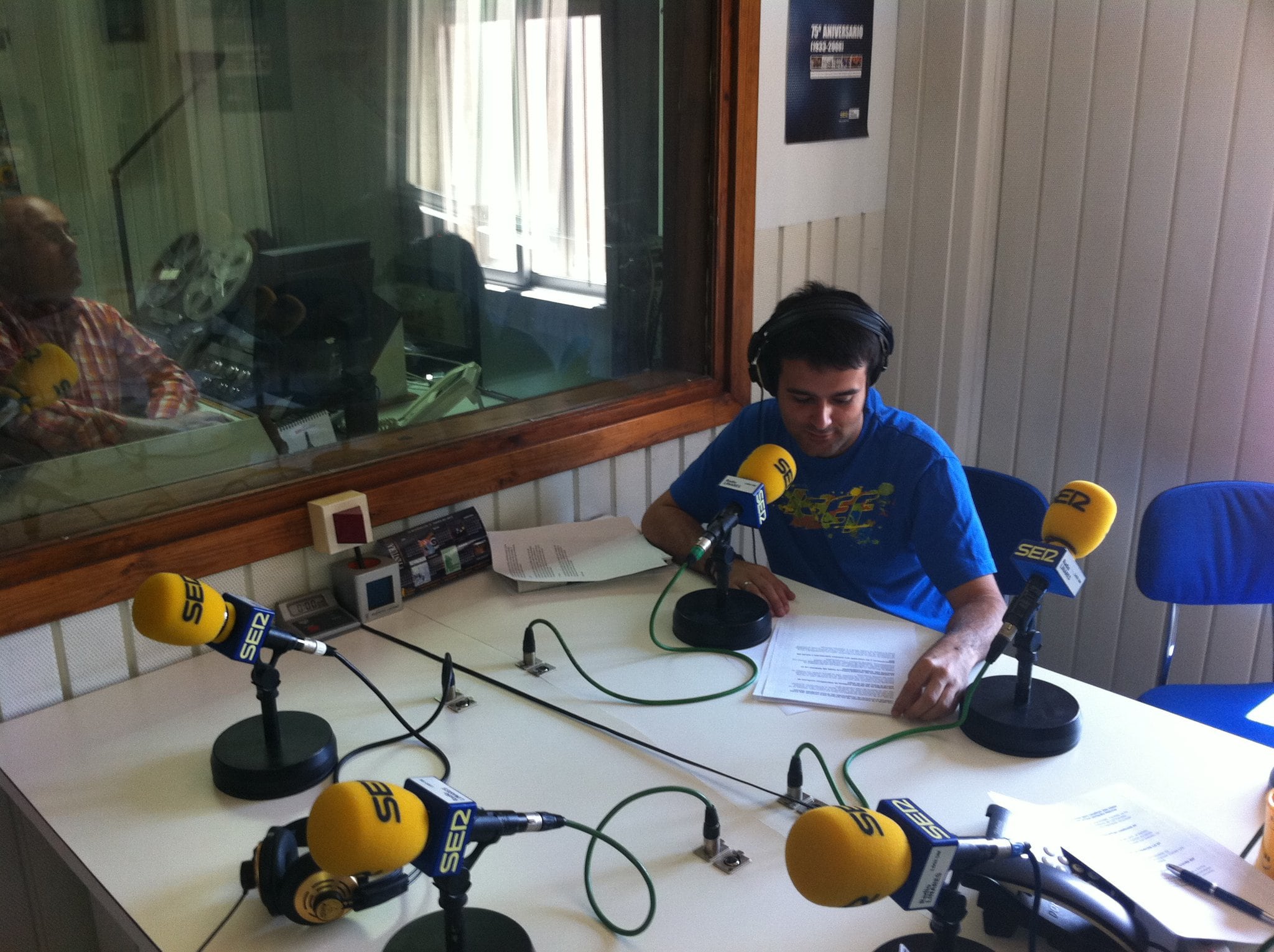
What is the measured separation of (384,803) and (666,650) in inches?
33.0

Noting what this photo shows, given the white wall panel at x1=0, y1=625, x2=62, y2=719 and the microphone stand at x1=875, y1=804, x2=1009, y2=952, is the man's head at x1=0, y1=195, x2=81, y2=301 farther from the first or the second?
the microphone stand at x1=875, y1=804, x2=1009, y2=952

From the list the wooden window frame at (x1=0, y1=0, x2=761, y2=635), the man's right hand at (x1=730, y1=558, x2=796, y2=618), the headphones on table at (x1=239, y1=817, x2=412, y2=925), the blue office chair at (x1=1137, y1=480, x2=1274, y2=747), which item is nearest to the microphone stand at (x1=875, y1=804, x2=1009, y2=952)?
the headphones on table at (x1=239, y1=817, x2=412, y2=925)

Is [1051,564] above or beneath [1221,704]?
above

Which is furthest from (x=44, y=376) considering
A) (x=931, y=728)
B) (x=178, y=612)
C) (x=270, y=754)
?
(x=931, y=728)

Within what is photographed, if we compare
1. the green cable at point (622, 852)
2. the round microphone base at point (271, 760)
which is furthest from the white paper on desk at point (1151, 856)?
the round microphone base at point (271, 760)

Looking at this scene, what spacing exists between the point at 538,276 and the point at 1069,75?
1347 millimetres

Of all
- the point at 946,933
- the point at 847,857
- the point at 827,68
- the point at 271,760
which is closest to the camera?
the point at 847,857

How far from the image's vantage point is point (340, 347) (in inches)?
75.8

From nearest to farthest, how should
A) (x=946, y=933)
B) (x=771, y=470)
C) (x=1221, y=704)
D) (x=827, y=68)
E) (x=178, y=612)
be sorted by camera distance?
(x=946, y=933) → (x=178, y=612) → (x=771, y=470) → (x=1221, y=704) → (x=827, y=68)

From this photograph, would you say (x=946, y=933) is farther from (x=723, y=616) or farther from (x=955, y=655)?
(x=723, y=616)

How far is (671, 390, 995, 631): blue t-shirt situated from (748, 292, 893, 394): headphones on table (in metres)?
0.13

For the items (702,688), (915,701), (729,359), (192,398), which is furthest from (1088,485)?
(192,398)

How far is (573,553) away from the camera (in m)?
2.04

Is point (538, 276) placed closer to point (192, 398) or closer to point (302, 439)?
point (302, 439)
